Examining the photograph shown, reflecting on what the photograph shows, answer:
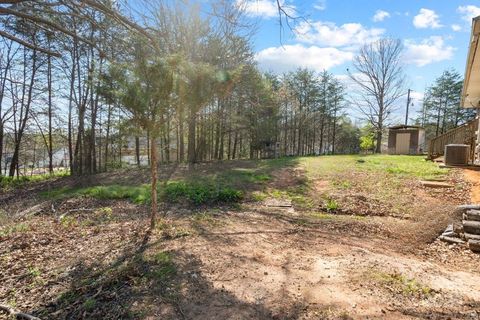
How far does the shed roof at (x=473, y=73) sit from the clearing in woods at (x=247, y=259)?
3311 millimetres

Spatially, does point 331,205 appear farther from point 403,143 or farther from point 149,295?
point 403,143

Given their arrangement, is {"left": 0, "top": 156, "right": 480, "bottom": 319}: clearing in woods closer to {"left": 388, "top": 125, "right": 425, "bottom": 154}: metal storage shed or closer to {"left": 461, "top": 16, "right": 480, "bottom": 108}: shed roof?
{"left": 461, "top": 16, "right": 480, "bottom": 108}: shed roof

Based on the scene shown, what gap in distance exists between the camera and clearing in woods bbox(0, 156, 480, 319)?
2.59m

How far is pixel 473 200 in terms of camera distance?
572 centimetres

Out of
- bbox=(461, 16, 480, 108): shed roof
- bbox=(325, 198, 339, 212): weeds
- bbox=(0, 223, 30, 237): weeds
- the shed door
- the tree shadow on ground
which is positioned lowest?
bbox=(0, 223, 30, 237): weeds

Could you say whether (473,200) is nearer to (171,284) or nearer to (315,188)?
(315,188)

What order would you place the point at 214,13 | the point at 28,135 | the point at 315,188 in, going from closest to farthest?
the point at 214,13, the point at 315,188, the point at 28,135

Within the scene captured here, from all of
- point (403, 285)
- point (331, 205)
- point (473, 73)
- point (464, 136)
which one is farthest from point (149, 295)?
point (464, 136)

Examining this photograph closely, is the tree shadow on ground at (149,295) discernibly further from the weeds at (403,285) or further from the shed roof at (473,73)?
the shed roof at (473,73)

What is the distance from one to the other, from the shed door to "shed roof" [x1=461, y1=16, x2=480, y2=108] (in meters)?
9.49

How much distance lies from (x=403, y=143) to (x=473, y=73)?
14.2m

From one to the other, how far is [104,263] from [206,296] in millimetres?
1552

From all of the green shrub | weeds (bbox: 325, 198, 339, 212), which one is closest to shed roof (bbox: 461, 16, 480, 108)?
weeds (bbox: 325, 198, 339, 212)

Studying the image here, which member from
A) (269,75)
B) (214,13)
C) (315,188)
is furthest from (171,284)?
(269,75)
